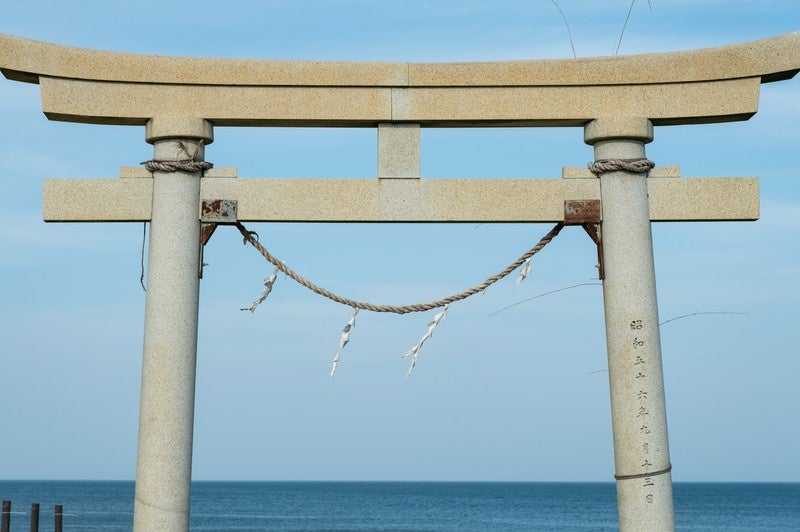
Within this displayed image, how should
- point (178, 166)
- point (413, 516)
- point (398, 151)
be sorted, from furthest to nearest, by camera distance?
1. point (413, 516)
2. point (398, 151)
3. point (178, 166)

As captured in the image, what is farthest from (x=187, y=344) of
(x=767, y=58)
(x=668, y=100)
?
(x=767, y=58)

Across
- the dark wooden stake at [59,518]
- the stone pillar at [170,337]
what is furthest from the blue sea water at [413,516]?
the stone pillar at [170,337]

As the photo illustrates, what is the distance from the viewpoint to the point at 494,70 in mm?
6445

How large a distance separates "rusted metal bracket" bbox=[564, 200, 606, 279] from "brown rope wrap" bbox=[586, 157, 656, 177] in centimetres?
19

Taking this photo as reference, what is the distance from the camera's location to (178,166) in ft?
21.0

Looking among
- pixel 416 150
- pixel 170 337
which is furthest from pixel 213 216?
pixel 416 150

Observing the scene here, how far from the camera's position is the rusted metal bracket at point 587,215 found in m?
6.45

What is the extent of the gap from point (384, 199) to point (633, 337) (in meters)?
1.65

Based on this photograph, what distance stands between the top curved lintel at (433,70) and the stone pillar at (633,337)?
0.33 metres

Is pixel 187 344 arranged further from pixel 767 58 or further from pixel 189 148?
pixel 767 58

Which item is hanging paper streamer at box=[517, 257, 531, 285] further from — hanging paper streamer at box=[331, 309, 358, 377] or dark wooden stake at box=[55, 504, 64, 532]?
dark wooden stake at box=[55, 504, 64, 532]

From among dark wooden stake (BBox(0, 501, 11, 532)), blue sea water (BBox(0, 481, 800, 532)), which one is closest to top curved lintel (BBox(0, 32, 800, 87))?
dark wooden stake (BBox(0, 501, 11, 532))

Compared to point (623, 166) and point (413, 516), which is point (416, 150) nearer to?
point (623, 166)

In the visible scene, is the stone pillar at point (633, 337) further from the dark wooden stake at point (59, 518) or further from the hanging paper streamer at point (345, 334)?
the dark wooden stake at point (59, 518)
